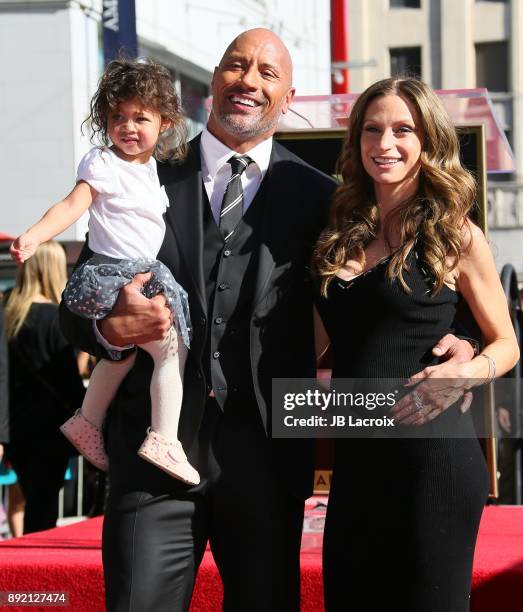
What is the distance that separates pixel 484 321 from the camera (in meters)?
3.03

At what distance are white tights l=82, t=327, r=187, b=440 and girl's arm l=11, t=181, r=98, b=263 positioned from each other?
0.38 m

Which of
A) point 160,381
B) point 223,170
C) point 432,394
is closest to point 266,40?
point 223,170

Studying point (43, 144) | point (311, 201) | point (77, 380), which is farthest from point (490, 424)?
point (43, 144)

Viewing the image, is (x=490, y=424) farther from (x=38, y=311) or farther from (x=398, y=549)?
(x=38, y=311)

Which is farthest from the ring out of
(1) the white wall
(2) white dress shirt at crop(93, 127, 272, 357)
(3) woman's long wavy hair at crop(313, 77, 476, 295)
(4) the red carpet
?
(1) the white wall

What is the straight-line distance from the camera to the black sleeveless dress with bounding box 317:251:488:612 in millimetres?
2912

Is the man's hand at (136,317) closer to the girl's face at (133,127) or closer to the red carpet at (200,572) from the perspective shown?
the girl's face at (133,127)

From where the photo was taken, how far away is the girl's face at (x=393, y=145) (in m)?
3.12

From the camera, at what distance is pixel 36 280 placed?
6.52 metres

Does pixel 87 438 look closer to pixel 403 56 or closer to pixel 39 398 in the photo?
pixel 39 398

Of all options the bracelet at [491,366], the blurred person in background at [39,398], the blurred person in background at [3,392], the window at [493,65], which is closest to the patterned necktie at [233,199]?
the bracelet at [491,366]

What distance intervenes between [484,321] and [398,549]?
624 mm

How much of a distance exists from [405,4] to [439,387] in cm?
3270

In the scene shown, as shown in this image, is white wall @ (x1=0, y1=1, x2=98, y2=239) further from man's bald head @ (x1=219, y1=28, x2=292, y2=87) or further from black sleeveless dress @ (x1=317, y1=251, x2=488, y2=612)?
black sleeveless dress @ (x1=317, y1=251, x2=488, y2=612)
